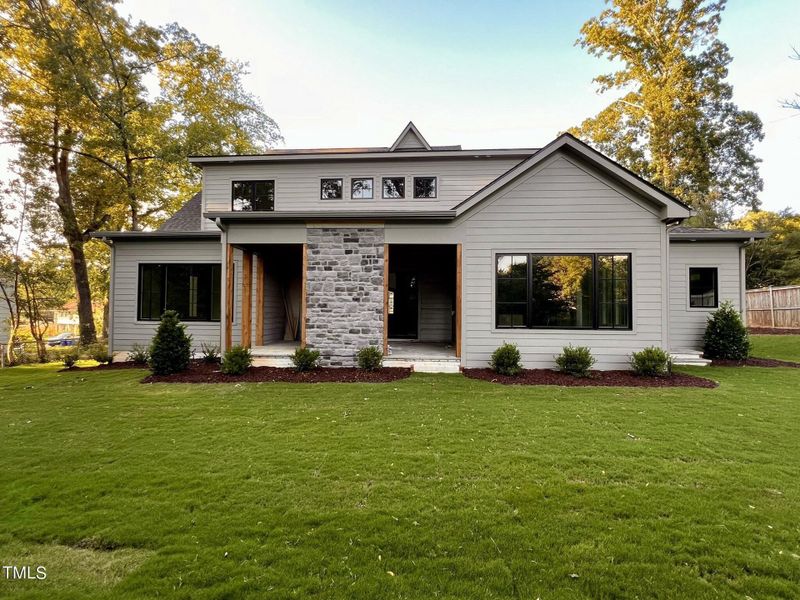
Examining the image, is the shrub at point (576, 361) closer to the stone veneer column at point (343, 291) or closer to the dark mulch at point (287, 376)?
the dark mulch at point (287, 376)

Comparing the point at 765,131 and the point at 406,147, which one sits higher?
the point at 765,131

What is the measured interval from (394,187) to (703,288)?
9.63 meters

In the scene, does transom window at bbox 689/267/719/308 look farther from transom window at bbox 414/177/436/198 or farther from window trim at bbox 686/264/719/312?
transom window at bbox 414/177/436/198

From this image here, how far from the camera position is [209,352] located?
9602 mm

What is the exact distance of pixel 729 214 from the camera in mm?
30781

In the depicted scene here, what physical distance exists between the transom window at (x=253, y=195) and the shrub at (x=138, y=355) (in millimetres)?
4975

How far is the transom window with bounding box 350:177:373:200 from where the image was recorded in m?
11.3

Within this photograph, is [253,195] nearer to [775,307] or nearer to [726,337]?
[726,337]

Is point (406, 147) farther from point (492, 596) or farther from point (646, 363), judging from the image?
point (492, 596)

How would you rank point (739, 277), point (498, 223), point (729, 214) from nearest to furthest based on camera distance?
1. point (498, 223)
2. point (739, 277)
3. point (729, 214)

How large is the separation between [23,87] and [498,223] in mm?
18283

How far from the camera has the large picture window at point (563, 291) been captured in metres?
8.27

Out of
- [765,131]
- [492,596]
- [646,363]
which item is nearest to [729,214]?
[765,131]

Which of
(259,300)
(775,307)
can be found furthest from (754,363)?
(259,300)
